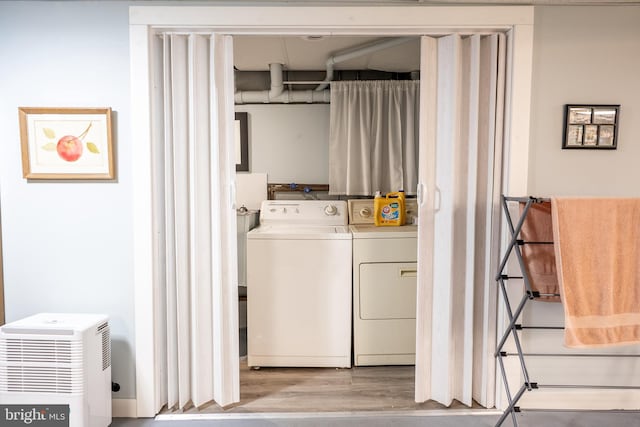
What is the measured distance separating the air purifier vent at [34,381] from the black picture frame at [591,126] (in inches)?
99.5

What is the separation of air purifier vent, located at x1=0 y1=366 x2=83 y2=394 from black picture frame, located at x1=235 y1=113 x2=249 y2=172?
218 cm

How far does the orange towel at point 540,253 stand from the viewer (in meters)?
1.78

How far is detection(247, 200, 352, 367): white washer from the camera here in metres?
2.49

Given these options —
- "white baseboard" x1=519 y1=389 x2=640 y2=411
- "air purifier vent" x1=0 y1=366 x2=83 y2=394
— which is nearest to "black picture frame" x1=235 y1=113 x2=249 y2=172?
"air purifier vent" x1=0 y1=366 x2=83 y2=394

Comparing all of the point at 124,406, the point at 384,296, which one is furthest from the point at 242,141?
the point at 124,406

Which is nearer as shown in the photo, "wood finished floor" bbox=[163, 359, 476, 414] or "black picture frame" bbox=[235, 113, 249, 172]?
"wood finished floor" bbox=[163, 359, 476, 414]

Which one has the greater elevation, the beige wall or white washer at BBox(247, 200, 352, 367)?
the beige wall

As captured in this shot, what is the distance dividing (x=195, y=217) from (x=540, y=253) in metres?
1.66

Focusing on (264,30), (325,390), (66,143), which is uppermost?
(264,30)

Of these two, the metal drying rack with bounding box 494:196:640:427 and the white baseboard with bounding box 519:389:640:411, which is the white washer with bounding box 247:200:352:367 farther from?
the white baseboard with bounding box 519:389:640:411

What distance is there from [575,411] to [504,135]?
4.89 feet

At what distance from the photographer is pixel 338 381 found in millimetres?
2406

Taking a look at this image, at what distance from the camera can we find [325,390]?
230 centimetres

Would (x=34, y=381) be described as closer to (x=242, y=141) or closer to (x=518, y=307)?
(x=518, y=307)
